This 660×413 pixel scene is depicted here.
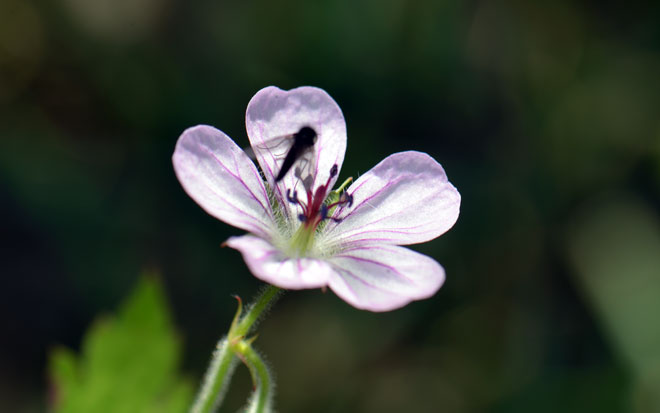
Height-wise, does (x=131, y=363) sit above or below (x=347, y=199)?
below

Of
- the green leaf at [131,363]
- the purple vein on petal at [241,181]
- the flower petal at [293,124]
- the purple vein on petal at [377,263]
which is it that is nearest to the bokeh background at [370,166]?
the green leaf at [131,363]

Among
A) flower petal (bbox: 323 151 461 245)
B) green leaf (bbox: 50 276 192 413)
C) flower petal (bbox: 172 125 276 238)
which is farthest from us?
green leaf (bbox: 50 276 192 413)

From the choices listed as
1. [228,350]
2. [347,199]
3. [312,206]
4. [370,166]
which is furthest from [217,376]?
[370,166]

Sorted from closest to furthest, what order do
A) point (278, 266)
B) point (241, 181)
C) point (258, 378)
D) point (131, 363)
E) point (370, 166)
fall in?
1. point (278, 266)
2. point (241, 181)
3. point (258, 378)
4. point (131, 363)
5. point (370, 166)

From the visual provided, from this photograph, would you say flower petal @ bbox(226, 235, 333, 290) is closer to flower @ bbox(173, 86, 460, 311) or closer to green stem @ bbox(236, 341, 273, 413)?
flower @ bbox(173, 86, 460, 311)

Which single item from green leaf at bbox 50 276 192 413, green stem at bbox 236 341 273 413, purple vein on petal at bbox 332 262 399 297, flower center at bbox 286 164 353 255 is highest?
flower center at bbox 286 164 353 255

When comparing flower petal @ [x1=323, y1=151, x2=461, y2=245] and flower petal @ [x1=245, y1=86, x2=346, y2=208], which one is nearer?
flower petal @ [x1=323, y1=151, x2=461, y2=245]

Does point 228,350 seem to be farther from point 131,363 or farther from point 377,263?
point 131,363

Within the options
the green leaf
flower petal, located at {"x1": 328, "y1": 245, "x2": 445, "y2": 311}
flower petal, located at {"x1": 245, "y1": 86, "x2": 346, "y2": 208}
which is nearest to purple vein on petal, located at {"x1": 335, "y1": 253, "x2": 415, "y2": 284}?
flower petal, located at {"x1": 328, "y1": 245, "x2": 445, "y2": 311}
